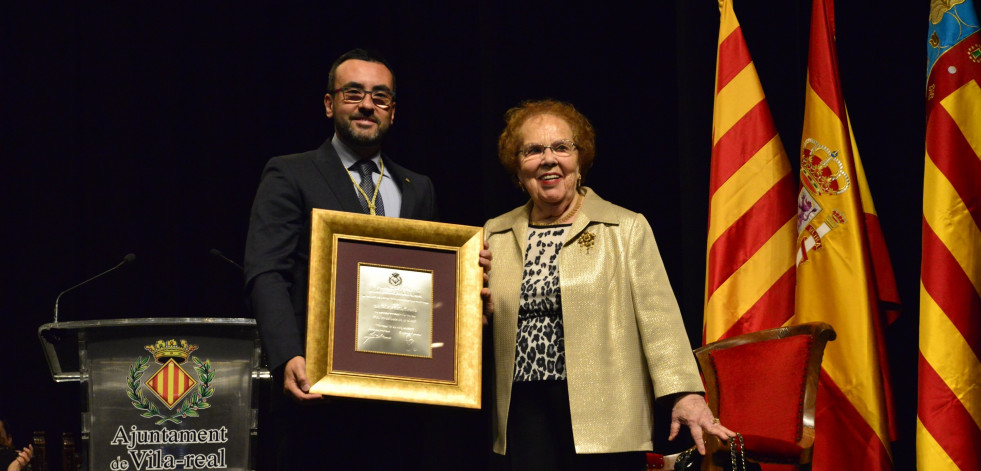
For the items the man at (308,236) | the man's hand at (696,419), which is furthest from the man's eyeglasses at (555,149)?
the man's hand at (696,419)

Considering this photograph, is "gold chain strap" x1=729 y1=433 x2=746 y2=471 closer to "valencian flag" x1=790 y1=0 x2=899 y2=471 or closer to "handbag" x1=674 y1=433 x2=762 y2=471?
"handbag" x1=674 y1=433 x2=762 y2=471

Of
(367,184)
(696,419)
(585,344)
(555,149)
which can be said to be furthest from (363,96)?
(696,419)

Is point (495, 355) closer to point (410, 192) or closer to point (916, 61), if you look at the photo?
point (410, 192)

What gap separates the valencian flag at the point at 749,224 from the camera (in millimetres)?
3512

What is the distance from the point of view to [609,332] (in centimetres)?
255

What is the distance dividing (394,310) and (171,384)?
1.16m

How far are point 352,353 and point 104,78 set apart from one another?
2.63m

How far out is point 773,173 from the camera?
3578 millimetres

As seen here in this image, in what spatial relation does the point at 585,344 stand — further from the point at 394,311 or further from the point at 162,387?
the point at 162,387

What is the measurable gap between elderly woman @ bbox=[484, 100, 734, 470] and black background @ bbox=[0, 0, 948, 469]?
136 centimetres

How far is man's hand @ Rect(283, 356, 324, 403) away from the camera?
2.21m

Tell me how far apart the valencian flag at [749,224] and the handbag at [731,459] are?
86cm

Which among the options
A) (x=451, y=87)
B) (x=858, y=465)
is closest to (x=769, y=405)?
(x=858, y=465)

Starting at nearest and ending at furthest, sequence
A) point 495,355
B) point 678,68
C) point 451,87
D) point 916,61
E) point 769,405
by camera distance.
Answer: point 495,355, point 769,405, point 916,61, point 678,68, point 451,87
